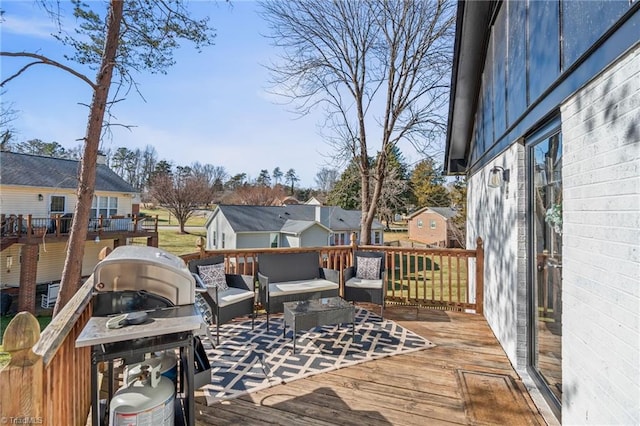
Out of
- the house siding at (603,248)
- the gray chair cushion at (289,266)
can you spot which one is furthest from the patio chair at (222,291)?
the house siding at (603,248)

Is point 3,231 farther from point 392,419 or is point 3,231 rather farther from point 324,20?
point 392,419

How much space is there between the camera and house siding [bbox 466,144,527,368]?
130 inches

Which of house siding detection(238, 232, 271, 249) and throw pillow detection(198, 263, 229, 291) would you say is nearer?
throw pillow detection(198, 263, 229, 291)

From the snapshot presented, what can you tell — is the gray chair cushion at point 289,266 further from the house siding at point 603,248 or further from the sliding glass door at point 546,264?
the house siding at point 603,248

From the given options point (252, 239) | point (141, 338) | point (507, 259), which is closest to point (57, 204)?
point (252, 239)

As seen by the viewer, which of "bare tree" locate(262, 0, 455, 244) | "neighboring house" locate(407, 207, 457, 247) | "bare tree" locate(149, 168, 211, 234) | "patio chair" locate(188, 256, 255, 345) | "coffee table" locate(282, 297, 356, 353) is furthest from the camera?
"neighboring house" locate(407, 207, 457, 247)

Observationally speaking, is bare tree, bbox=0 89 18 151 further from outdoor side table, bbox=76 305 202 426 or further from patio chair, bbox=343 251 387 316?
patio chair, bbox=343 251 387 316

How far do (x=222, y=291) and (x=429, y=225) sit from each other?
25.7m

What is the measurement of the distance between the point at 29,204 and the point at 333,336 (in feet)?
52.6

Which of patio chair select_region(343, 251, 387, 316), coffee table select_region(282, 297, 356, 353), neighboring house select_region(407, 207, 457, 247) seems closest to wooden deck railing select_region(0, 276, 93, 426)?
coffee table select_region(282, 297, 356, 353)

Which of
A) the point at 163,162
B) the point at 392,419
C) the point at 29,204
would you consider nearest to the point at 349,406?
the point at 392,419

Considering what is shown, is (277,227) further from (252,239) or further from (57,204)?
(57,204)

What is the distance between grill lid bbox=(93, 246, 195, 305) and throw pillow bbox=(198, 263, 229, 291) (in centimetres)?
214

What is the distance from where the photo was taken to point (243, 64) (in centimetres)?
739
